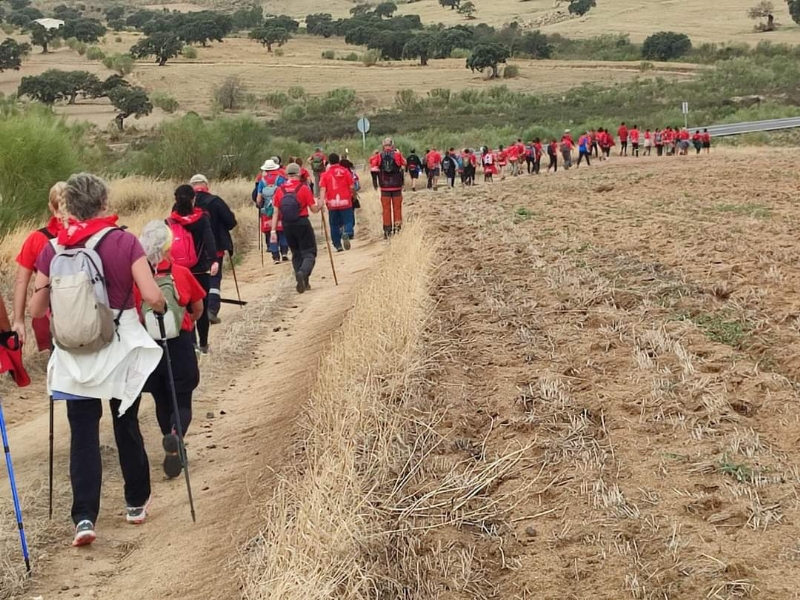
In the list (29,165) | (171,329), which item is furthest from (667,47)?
(171,329)

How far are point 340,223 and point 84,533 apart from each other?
40.4 feet

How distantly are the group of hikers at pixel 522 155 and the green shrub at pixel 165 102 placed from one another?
92.5ft

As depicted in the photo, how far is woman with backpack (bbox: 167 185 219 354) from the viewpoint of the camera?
9438mm

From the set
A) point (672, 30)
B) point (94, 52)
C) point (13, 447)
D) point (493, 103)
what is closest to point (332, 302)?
point (13, 447)

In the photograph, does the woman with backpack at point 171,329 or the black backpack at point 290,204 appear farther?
the black backpack at point 290,204

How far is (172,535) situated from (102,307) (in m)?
1.43

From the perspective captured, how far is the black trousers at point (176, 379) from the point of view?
21.9 ft

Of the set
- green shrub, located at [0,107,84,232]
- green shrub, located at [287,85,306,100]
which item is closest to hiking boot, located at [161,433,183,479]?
green shrub, located at [0,107,84,232]

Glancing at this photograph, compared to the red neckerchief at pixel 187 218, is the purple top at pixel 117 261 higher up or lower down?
higher up

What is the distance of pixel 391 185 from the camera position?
56.5ft

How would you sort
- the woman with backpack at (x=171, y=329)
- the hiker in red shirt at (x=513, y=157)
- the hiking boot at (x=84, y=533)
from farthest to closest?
the hiker in red shirt at (x=513, y=157), the woman with backpack at (x=171, y=329), the hiking boot at (x=84, y=533)

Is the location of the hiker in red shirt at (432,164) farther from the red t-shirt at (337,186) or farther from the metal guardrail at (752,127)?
the metal guardrail at (752,127)

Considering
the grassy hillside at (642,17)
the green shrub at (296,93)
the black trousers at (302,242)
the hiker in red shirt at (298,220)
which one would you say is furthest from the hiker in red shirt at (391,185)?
the grassy hillside at (642,17)

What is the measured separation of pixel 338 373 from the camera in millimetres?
7441
